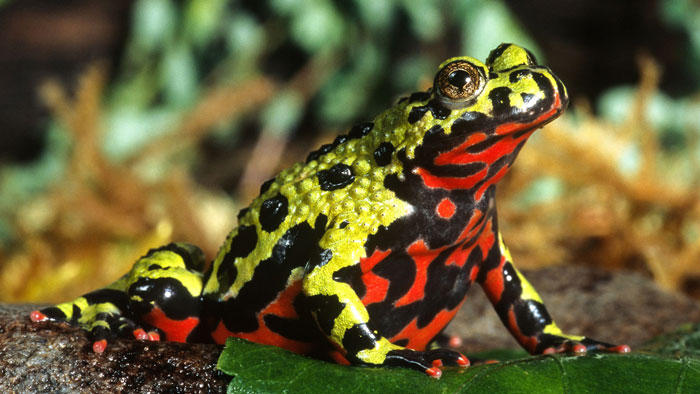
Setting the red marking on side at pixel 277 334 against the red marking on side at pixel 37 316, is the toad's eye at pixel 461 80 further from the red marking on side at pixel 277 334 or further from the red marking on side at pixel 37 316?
the red marking on side at pixel 37 316

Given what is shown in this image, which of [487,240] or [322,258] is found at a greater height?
[487,240]

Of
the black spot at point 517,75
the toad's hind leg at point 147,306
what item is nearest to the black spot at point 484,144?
the black spot at point 517,75

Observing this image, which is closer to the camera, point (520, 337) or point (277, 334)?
point (277, 334)

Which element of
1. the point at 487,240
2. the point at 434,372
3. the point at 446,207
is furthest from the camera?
the point at 487,240

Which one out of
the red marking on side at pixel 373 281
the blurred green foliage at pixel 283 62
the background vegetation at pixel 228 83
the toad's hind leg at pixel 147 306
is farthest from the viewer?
the blurred green foliage at pixel 283 62

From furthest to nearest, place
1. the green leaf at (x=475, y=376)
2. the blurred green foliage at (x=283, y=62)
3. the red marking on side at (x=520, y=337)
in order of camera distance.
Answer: the blurred green foliage at (x=283, y=62), the red marking on side at (x=520, y=337), the green leaf at (x=475, y=376)

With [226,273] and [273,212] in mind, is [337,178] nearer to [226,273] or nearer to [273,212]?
[273,212]

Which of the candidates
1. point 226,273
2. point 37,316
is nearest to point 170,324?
point 226,273

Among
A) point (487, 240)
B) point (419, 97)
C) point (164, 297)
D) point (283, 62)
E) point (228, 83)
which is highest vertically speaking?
point (283, 62)
